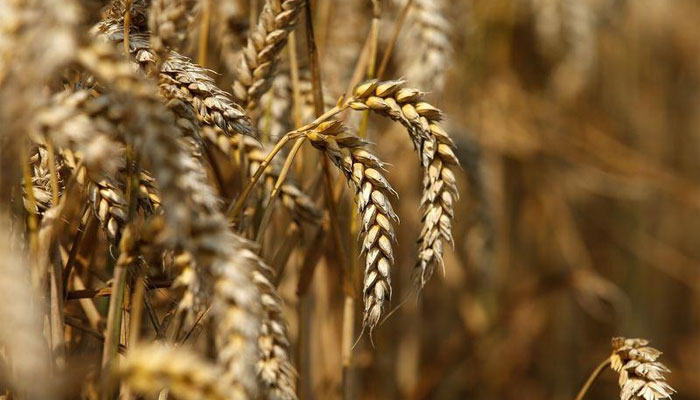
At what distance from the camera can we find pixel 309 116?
1556 mm

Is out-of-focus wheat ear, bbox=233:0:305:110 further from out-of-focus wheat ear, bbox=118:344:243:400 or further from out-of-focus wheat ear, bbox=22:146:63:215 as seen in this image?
out-of-focus wheat ear, bbox=118:344:243:400

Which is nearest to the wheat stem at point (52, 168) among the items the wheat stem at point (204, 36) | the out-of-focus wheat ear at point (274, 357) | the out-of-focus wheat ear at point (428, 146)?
the out-of-focus wheat ear at point (274, 357)

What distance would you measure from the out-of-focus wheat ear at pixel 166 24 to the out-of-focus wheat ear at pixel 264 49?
0.23 metres

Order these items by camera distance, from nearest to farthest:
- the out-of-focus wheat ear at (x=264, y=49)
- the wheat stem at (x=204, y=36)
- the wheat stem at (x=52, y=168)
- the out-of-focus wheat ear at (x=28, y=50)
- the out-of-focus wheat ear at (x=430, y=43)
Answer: the out-of-focus wheat ear at (x=28, y=50) < the wheat stem at (x=52, y=168) < the out-of-focus wheat ear at (x=264, y=49) < the wheat stem at (x=204, y=36) < the out-of-focus wheat ear at (x=430, y=43)

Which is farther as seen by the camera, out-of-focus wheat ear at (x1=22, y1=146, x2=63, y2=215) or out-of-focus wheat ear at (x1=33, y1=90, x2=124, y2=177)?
out-of-focus wheat ear at (x1=22, y1=146, x2=63, y2=215)

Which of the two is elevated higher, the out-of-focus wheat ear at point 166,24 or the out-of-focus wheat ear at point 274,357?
the out-of-focus wheat ear at point 166,24

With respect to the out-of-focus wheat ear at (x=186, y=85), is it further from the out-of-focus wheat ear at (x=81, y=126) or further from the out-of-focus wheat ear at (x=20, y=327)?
the out-of-focus wheat ear at (x=20, y=327)

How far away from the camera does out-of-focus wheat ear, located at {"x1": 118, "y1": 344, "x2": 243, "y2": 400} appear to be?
2.21 feet

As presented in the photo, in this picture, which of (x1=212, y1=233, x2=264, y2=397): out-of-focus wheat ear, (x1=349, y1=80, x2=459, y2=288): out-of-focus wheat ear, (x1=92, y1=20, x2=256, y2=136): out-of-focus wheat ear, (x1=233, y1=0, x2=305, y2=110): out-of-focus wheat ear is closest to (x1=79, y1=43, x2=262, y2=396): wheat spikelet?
(x1=212, y1=233, x2=264, y2=397): out-of-focus wheat ear

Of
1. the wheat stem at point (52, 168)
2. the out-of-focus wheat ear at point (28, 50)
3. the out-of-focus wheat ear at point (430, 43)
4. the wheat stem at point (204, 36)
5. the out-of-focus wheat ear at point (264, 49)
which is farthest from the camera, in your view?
the out-of-focus wheat ear at point (430, 43)

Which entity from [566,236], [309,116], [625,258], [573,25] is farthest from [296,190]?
[625,258]

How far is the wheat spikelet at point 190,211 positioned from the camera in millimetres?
646

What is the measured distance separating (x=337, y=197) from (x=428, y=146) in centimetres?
38

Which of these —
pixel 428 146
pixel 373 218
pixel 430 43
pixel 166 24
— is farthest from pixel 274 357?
pixel 430 43
